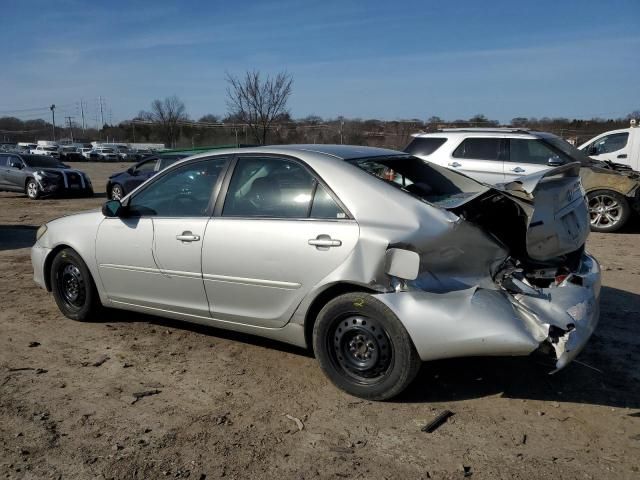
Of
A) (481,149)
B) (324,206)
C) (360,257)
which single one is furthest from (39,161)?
(360,257)

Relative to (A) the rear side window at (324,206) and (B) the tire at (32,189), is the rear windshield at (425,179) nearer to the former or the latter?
(A) the rear side window at (324,206)

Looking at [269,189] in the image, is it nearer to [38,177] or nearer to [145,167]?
[145,167]

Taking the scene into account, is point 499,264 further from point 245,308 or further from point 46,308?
point 46,308

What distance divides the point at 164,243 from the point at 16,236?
7235mm

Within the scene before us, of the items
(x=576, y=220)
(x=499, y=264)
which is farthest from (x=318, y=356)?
(x=576, y=220)

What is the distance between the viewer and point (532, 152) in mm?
9828

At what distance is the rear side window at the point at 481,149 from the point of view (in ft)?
32.5

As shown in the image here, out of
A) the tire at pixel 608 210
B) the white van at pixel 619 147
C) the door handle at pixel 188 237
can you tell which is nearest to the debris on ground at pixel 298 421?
the door handle at pixel 188 237

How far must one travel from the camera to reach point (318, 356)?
3.67 meters

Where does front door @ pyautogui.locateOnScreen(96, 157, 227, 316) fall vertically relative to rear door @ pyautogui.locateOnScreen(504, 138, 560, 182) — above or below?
below

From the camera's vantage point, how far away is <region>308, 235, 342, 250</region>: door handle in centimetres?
350

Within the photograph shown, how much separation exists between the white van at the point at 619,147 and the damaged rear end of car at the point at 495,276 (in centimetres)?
995

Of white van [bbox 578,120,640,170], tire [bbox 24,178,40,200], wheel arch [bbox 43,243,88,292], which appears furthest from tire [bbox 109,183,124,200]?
white van [bbox 578,120,640,170]

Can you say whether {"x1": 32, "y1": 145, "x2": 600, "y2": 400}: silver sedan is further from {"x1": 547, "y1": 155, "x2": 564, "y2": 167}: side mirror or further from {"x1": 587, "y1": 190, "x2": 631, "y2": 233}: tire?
{"x1": 587, "y1": 190, "x2": 631, "y2": 233}: tire
